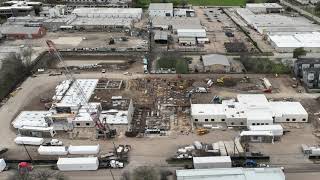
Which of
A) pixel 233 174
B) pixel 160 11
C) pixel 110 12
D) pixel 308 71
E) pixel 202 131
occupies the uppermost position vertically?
pixel 308 71

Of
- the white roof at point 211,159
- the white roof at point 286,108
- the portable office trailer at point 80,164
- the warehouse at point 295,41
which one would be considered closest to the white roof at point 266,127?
the white roof at point 286,108

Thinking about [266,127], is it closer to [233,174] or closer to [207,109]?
[207,109]

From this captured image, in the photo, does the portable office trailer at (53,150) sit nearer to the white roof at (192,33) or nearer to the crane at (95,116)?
the crane at (95,116)

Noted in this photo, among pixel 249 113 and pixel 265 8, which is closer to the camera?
pixel 249 113

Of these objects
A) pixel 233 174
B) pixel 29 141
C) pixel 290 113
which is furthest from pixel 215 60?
pixel 29 141

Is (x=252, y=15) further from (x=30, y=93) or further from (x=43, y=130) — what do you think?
(x=43, y=130)

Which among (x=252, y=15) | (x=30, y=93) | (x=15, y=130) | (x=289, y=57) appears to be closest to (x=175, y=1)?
(x=252, y=15)
